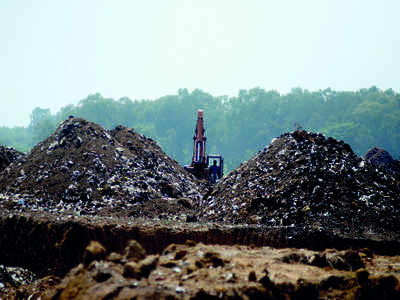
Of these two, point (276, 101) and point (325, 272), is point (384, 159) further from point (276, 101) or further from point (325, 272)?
point (276, 101)

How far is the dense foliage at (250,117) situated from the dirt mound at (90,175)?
33.8 meters

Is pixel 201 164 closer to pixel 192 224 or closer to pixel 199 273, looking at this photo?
pixel 192 224

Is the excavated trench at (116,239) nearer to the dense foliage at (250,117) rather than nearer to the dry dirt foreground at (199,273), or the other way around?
the dry dirt foreground at (199,273)

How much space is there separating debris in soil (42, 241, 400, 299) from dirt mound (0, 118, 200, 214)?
256 inches

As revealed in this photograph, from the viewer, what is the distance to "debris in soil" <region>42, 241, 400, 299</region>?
3.00m

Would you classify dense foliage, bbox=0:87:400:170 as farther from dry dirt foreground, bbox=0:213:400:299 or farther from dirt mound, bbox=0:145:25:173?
dry dirt foreground, bbox=0:213:400:299

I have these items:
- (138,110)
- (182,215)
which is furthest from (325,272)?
(138,110)

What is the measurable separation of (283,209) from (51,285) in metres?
5.33

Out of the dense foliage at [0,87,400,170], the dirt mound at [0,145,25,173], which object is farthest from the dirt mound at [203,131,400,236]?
the dense foliage at [0,87,400,170]

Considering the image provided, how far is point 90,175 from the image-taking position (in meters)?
12.0

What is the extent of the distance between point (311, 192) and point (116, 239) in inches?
179

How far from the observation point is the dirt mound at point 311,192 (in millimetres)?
8477

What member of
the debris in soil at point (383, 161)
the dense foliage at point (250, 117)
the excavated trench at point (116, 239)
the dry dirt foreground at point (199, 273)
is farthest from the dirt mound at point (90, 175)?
the dense foliage at point (250, 117)

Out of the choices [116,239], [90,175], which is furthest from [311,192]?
[90,175]
